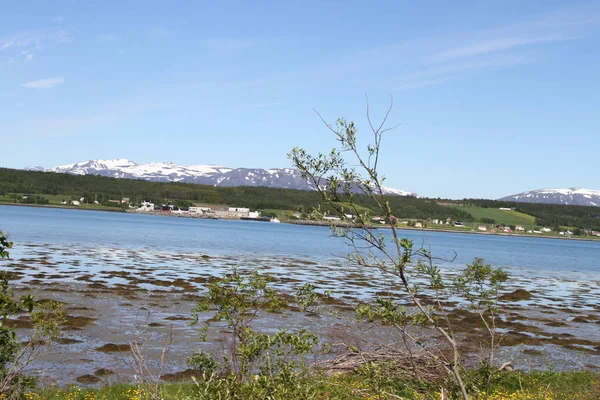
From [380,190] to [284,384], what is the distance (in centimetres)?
220

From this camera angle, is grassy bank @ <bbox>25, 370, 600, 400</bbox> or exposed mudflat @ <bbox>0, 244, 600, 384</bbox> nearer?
grassy bank @ <bbox>25, 370, 600, 400</bbox>

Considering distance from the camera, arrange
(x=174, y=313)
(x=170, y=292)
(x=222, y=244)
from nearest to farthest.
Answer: (x=174, y=313) → (x=170, y=292) → (x=222, y=244)

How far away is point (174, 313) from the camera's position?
28719 mm

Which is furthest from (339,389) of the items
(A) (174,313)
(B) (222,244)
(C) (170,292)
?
(B) (222,244)

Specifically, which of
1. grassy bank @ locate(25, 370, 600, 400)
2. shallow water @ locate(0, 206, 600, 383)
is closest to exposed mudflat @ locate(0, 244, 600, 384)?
shallow water @ locate(0, 206, 600, 383)

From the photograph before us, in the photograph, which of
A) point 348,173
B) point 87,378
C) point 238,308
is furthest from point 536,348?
point 348,173

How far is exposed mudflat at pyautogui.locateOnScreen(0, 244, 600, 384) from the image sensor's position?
64.1 ft

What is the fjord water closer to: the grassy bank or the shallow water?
the shallow water

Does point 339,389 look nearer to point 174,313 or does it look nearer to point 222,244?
point 174,313

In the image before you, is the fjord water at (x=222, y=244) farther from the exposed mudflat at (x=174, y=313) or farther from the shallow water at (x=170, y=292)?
the exposed mudflat at (x=174, y=313)

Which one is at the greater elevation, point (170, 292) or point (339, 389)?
point (339, 389)

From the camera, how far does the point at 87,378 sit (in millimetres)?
17109

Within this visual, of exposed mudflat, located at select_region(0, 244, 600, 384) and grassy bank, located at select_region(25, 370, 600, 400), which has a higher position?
grassy bank, located at select_region(25, 370, 600, 400)

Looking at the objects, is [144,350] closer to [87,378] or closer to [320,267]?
[87,378]
